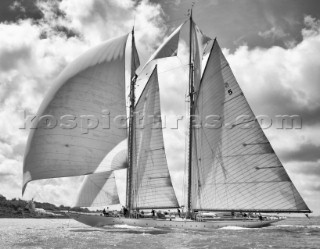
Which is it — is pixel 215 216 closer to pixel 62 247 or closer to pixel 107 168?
pixel 107 168

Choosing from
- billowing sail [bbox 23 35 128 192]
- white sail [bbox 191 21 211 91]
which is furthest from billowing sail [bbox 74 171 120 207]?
white sail [bbox 191 21 211 91]

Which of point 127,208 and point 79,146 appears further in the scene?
point 127,208

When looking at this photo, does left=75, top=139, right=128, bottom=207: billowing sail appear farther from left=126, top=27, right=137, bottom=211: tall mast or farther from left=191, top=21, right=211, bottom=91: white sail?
left=191, top=21, right=211, bottom=91: white sail

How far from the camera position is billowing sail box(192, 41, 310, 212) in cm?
3856

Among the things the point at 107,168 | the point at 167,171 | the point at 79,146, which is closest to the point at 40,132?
the point at 79,146

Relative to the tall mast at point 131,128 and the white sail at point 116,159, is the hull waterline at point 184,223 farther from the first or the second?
the white sail at point 116,159

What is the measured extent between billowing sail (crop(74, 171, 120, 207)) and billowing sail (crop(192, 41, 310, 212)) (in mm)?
8307

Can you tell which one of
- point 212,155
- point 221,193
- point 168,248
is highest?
point 212,155

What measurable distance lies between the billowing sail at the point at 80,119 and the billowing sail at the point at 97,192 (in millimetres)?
2587

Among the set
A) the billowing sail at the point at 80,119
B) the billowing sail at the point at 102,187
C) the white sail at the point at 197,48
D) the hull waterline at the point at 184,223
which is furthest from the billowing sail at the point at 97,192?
the white sail at the point at 197,48

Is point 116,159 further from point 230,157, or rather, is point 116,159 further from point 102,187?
point 230,157

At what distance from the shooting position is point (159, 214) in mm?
43094

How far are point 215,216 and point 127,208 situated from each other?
927 centimetres

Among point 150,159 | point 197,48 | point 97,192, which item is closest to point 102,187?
point 97,192
